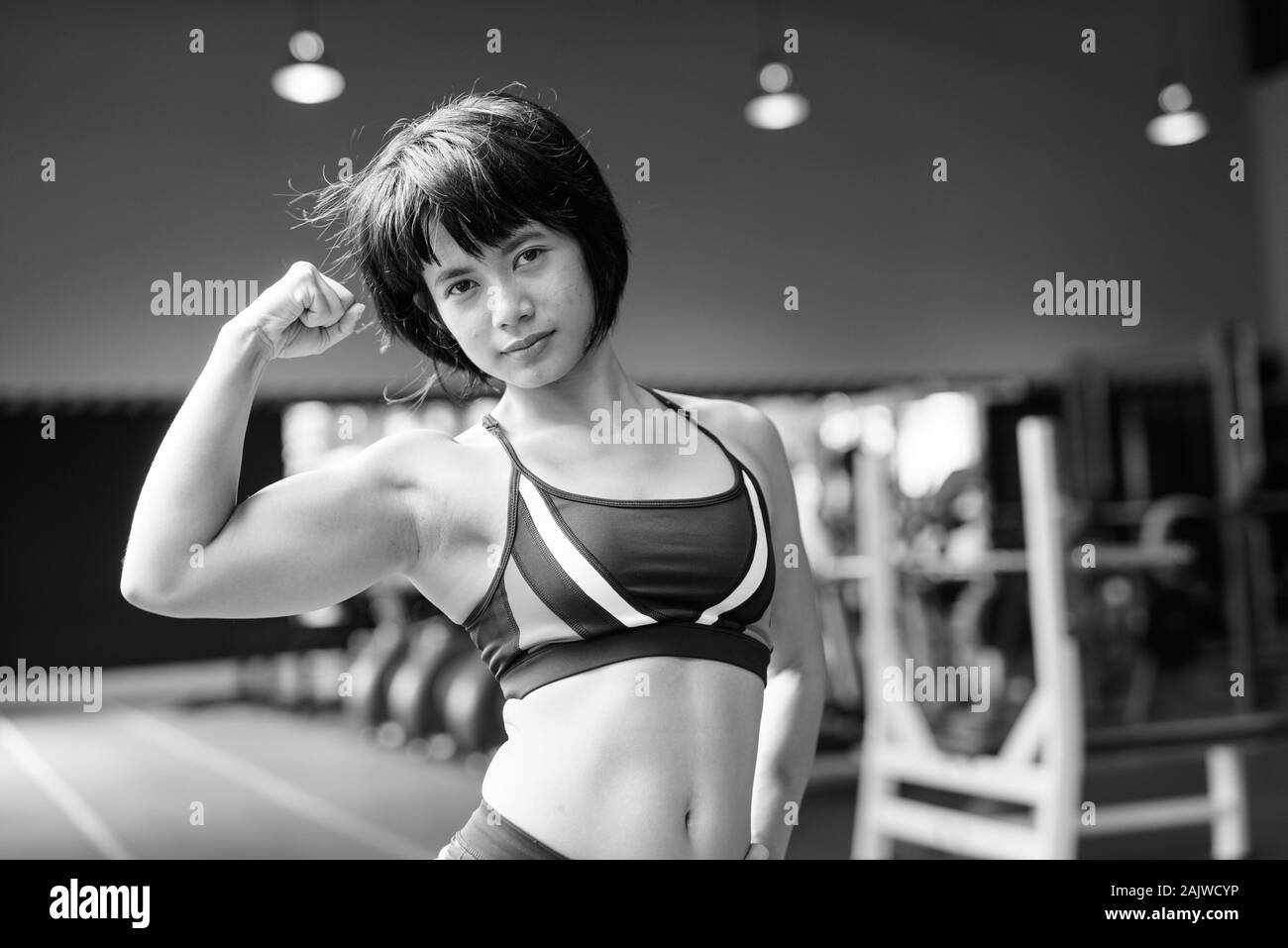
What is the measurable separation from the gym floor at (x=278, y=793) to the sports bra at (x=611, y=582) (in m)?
1.94

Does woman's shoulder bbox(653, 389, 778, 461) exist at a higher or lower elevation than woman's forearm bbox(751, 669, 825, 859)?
higher

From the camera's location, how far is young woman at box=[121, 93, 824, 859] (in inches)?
28.4

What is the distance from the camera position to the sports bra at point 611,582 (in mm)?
729

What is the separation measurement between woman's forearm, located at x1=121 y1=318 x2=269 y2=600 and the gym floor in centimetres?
216

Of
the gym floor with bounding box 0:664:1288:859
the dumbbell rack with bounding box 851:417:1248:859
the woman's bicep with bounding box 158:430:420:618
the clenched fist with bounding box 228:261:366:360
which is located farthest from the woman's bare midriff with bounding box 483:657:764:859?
the gym floor with bounding box 0:664:1288:859

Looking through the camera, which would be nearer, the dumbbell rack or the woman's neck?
the woman's neck

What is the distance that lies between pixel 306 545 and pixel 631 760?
0.24 metres

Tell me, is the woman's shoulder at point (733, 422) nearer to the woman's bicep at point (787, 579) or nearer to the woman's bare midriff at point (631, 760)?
the woman's bicep at point (787, 579)

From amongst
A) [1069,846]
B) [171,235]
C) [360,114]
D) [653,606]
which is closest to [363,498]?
[653,606]

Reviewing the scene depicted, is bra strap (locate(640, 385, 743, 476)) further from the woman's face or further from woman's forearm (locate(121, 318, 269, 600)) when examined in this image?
woman's forearm (locate(121, 318, 269, 600))

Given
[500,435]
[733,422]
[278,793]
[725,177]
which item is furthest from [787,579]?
[278,793]

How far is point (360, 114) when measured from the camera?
208 centimetres
